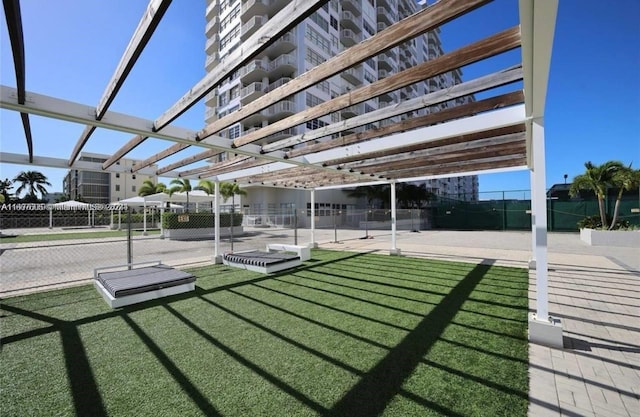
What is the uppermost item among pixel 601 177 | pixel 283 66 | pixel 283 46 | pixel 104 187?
pixel 283 46

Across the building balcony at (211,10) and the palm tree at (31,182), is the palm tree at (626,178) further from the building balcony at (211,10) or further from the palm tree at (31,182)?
the palm tree at (31,182)

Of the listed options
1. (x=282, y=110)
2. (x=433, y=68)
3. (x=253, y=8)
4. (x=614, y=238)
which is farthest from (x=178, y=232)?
(x=253, y=8)

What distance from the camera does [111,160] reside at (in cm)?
641

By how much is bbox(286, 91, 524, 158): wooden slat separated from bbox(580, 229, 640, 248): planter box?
1541 centimetres

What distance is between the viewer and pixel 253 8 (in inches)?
1347

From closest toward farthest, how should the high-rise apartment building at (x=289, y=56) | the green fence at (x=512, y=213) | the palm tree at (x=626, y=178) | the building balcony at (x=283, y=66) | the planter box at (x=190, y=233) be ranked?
the palm tree at (x=626, y=178) < the planter box at (x=190, y=233) < the green fence at (x=512, y=213) < the building balcony at (x=283, y=66) < the high-rise apartment building at (x=289, y=56)

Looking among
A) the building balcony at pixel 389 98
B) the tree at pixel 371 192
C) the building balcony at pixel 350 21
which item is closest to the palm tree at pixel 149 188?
the tree at pixel 371 192

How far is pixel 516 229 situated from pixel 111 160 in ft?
95.4

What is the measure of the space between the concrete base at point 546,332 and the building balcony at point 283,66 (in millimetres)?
35598

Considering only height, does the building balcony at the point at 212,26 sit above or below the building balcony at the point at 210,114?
above

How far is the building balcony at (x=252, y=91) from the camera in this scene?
116 ft

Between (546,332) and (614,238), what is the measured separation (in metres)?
15.1

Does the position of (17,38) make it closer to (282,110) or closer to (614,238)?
(614,238)

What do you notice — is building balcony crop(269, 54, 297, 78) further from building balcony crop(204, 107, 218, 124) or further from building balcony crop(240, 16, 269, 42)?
building balcony crop(204, 107, 218, 124)
